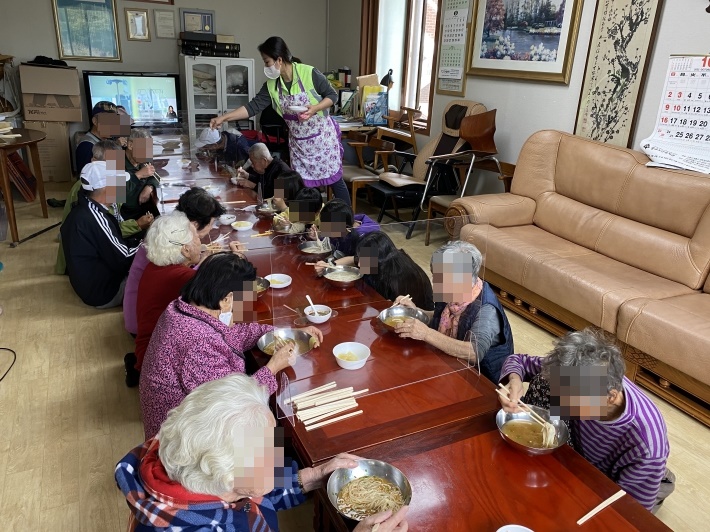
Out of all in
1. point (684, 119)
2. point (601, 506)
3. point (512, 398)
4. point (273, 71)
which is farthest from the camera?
point (273, 71)

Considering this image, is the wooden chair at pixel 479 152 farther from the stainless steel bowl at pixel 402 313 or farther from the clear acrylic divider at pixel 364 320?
the stainless steel bowl at pixel 402 313

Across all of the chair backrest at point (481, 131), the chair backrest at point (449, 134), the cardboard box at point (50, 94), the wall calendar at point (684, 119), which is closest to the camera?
the wall calendar at point (684, 119)

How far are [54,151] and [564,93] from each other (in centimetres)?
545

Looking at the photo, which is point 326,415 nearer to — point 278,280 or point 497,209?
point 278,280

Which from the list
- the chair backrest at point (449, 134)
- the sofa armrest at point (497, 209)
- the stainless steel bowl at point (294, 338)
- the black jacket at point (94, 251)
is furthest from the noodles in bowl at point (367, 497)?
the chair backrest at point (449, 134)

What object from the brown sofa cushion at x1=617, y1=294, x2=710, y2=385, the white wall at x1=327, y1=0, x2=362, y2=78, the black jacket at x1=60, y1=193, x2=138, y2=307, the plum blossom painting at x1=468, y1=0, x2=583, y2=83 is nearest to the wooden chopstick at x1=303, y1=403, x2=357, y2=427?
the brown sofa cushion at x1=617, y1=294, x2=710, y2=385

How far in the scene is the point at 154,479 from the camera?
98cm

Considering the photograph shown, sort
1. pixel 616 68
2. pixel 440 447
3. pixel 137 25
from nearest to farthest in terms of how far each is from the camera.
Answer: pixel 440 447 → pixel 616 68 → pixel 137 25

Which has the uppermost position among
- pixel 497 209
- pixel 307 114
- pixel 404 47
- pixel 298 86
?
pixel 404 47

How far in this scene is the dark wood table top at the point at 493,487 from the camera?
42.4 inches

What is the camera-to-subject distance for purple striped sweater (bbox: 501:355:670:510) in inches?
50.9

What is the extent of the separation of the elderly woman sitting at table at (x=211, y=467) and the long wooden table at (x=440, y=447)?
0.54 ft

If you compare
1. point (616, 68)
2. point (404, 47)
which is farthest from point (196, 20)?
point (616, 68)

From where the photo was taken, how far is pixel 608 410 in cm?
131
